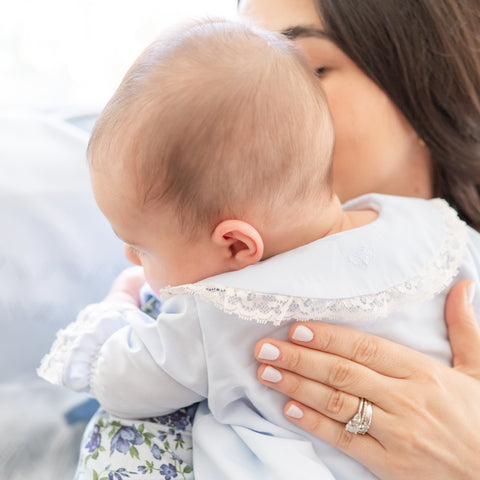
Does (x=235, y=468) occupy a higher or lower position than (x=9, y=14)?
lower

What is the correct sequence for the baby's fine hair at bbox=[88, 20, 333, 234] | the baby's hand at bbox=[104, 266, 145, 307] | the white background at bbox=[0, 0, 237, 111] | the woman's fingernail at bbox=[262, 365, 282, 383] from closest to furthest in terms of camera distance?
1. the baby's fine hair at bbox=[88, 20, 333, 234]
2. the woman's fingernail at bbox=[262, 365, 282, 383]
3. the baby's hand at bbox=[104, 266, 145, 307]
4. the white background at bbox=[0, 0, 237, 111]

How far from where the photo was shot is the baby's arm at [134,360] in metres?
0.86

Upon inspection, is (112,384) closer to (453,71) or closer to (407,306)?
(407,306)

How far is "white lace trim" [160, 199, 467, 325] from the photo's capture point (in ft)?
2.65

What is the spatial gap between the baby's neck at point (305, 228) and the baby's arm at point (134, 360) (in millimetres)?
162

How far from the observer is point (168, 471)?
3.02ft

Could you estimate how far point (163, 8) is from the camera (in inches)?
73.3

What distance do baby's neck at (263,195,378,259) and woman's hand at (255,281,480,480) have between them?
134mm

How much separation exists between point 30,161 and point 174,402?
2.28ft

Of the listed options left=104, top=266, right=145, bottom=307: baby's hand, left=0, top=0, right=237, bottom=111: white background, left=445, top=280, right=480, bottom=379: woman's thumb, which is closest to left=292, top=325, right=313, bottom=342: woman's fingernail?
left=445, top=280, right=480, bottom=379: woman's thumb

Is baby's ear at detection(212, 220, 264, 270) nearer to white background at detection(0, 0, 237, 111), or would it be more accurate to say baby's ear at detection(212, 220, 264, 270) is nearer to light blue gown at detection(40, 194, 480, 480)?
light blue gown at detection(40, 194, 480, 480)

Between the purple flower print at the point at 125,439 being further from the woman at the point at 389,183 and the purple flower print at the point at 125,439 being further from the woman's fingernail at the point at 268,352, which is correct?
the woman's fingernail at the point at 268,352

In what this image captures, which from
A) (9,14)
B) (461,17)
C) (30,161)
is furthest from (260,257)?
(9,14)

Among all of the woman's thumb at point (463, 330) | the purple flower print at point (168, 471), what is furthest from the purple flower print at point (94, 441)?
the woman's thumb at point (463, 330)
